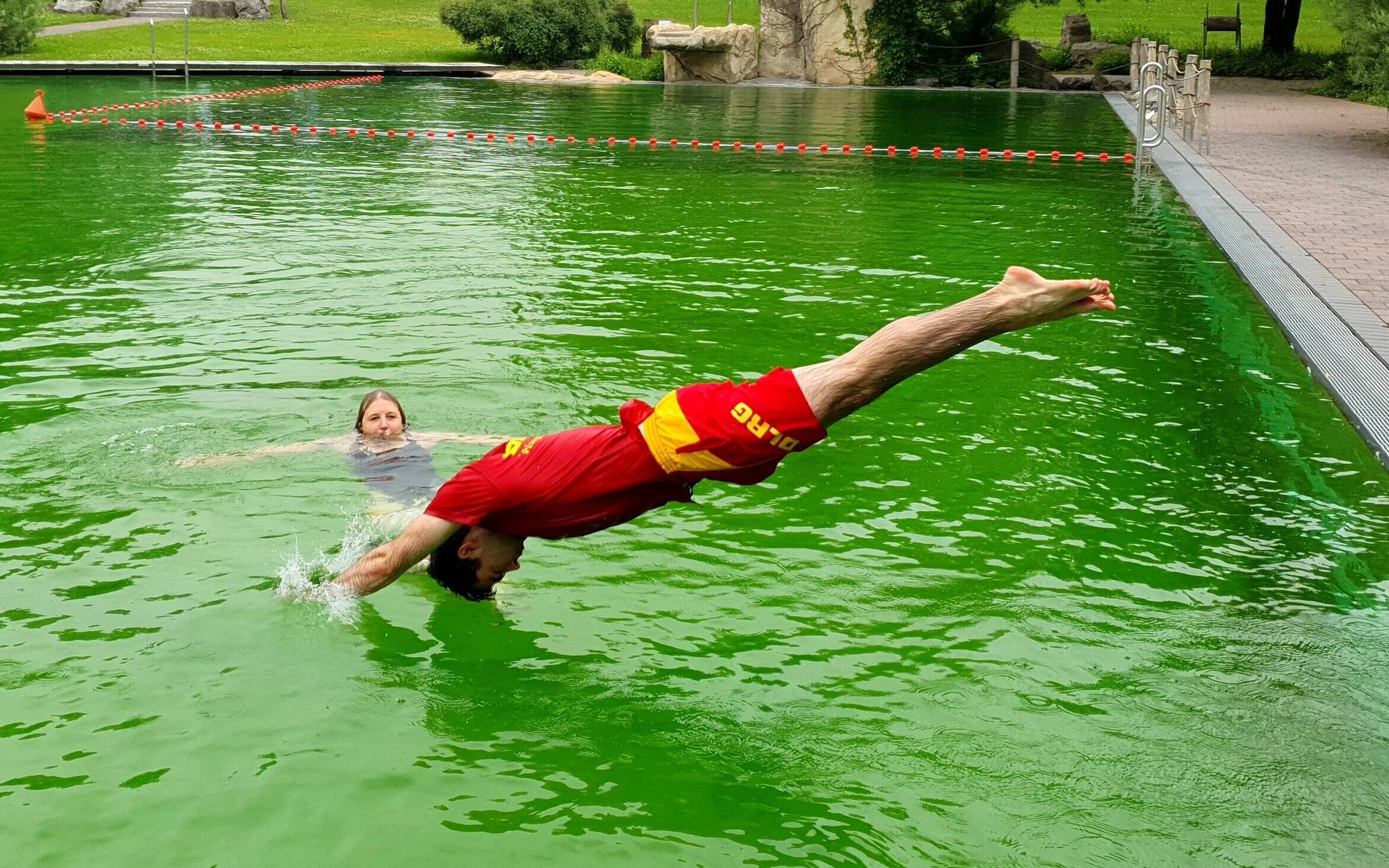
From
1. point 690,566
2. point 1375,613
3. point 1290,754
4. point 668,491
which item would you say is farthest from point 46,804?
point 1375,613

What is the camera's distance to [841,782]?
16.5ft

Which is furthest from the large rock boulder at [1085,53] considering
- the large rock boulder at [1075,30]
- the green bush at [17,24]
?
the green bush at [17,24]

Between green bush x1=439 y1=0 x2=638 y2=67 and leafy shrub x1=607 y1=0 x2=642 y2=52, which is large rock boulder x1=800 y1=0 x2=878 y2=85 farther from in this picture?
leafy shrub x1=607 y1=0 x2=642 y2=52

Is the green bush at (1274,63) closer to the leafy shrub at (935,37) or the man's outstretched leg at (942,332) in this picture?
the leafy shrub at (935,37)

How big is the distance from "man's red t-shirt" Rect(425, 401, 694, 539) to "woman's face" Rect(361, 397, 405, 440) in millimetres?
2561

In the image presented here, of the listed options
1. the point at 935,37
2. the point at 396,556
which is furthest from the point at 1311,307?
the point at 935,37

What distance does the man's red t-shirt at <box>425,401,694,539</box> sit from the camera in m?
5.32

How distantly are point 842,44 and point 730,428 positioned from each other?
35.8m

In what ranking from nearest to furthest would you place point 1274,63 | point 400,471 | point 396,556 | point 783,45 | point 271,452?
point 396,556 < point 400,471 < point 271,452 < point 1274,63 < point 783,45

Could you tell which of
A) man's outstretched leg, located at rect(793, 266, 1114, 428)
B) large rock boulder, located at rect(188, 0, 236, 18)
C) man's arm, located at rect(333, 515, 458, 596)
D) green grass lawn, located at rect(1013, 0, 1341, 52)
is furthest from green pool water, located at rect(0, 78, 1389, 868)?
large rock boulder, located at rect(188, 0, 236, 18)

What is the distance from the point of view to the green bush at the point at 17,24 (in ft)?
130

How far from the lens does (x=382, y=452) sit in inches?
318

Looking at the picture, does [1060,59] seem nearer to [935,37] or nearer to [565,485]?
[935,37]

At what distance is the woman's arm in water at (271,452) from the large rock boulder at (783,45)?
3366cm
